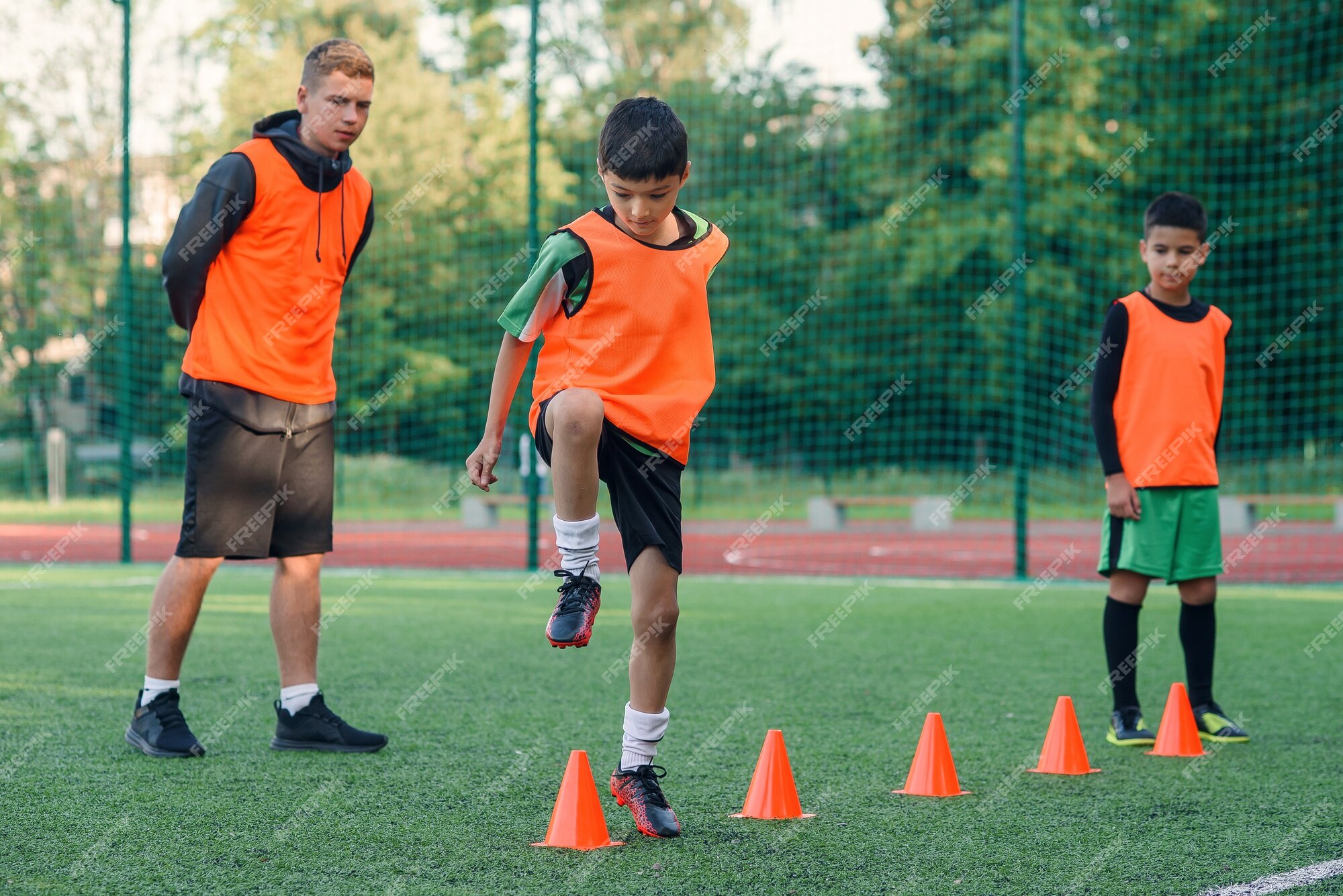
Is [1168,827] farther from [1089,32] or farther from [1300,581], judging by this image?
[1089,32]

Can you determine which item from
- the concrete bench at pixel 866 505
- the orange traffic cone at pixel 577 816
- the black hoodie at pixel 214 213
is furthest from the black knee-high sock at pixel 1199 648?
the concrete bench at pixel 866 505

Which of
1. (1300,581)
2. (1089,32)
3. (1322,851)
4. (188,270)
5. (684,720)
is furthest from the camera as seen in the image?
(1089,32)

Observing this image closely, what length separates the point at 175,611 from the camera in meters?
4.03

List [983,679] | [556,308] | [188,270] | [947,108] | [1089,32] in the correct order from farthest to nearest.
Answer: [947,108] < [1089,32] < [983,679] < [188,270] < [556,308]

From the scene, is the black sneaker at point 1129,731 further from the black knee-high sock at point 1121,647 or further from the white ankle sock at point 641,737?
the white ankle sock at point 641,737

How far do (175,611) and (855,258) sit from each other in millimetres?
23983

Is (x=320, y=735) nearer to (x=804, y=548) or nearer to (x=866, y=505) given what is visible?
(x=804, y=548)

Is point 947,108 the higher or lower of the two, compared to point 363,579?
higher

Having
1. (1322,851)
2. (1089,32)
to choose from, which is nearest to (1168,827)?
(1322,851)

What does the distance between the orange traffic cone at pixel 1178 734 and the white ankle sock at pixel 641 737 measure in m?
1.82

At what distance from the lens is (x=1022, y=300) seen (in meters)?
10.2

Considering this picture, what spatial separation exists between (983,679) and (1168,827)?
93.7 inches

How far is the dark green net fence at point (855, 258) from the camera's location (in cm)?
2089

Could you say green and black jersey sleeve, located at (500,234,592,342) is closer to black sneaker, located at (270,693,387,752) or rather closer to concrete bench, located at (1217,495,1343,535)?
black sneaker, located at (270,693,387,752)
